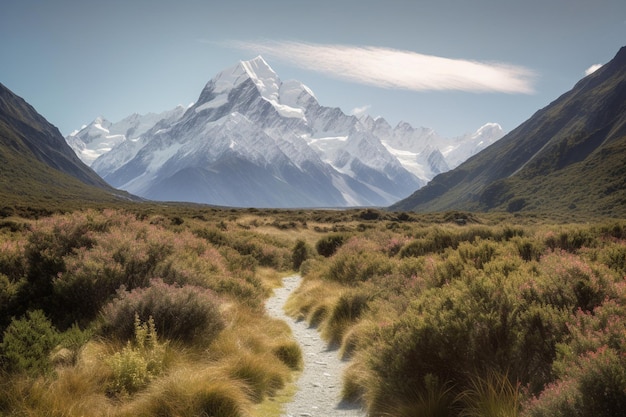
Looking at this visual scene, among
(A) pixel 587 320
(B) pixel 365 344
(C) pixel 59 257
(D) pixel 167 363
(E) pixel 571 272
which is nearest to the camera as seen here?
(A) pixel 587 320

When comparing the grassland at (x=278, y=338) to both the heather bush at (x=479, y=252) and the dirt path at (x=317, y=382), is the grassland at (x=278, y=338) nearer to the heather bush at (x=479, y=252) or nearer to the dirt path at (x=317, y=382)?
the heather bush at (x=479, y=252)

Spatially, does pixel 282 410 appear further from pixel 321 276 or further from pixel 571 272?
pixel 321 276

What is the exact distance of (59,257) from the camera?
10586 millimetres

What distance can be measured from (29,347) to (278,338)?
17.9ft

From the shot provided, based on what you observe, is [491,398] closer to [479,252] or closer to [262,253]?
[479,252]

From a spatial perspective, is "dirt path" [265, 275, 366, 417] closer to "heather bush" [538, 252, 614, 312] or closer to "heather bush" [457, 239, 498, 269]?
"heather bush" [538, 252, 614, 312]

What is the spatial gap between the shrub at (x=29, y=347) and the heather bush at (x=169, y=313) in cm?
137

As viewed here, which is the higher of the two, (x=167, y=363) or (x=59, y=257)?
(x=59, y=257)

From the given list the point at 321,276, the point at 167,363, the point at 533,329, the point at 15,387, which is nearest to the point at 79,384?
the point at 15,387

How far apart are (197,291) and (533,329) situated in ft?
21.0

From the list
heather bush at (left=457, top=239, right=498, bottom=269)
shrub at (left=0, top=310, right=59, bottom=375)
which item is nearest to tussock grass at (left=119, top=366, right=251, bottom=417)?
shrub at (left=0, top=310, right=59, bottom=375)

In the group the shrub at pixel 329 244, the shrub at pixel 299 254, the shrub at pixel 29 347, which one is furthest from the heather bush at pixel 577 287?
the shrub at pixel 299 254

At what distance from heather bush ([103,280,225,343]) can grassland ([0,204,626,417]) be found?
28 millimetres

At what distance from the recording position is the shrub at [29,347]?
5883 mm
